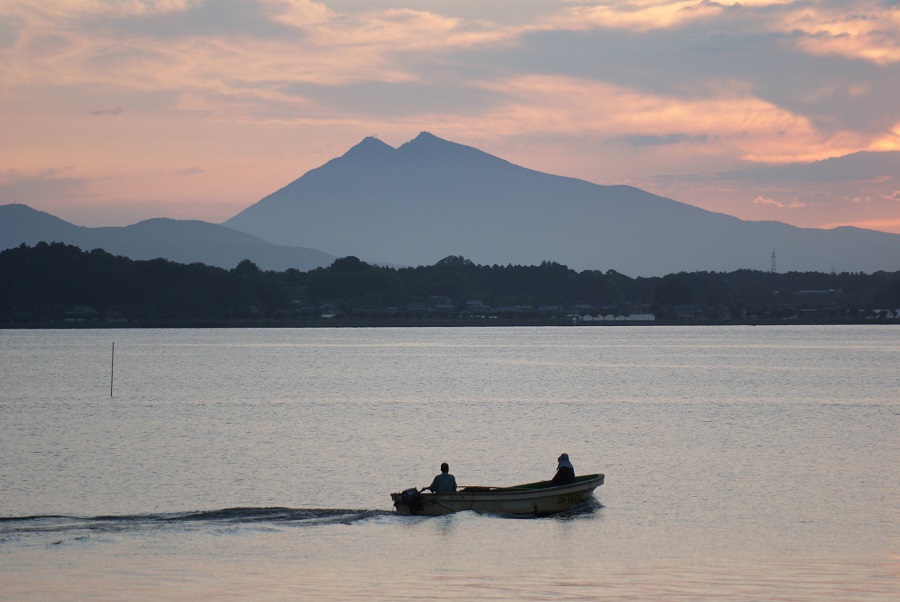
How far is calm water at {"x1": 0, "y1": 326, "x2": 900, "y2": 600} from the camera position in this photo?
25562mm

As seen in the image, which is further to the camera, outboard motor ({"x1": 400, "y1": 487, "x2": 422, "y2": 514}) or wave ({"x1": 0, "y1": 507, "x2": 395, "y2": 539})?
outboard motor ({"x1": 400, "y1": 487, "x2": 422, "y2": 514})

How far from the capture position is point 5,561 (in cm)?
2714

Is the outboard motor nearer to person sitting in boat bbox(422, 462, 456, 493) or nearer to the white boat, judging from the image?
the white boat

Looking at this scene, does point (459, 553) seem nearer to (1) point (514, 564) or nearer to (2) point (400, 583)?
(1) point (514, 564)

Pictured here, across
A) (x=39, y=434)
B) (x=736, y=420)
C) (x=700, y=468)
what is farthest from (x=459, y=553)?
(x=736, y=420)

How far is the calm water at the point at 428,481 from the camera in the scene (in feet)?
83.9

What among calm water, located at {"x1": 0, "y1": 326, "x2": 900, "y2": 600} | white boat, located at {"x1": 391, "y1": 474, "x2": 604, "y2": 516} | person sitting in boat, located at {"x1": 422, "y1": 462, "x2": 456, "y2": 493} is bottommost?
calm water, located at {"x1": 0, "y1": 326, "x2": 900, "y2": 600}

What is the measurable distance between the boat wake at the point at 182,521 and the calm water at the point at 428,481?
10 cm

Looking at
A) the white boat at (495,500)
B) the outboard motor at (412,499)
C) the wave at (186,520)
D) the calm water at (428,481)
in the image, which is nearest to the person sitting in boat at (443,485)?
the white boat at (495,500)

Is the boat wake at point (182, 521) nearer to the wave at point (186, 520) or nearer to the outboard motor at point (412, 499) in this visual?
the wave at point (186, 520)

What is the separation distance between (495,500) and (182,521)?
324 inches

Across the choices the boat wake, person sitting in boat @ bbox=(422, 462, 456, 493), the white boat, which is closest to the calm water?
the boat wake

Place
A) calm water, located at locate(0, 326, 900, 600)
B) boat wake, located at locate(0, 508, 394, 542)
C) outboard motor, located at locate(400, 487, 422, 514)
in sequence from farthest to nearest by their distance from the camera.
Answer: outboard motor, located at locate(400, 487, 422, 514) < boat wake, located at locate(0, 508, 394, 542) < calm water, located at locate(0, 326, 900, 600)

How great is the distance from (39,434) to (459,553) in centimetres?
3130
